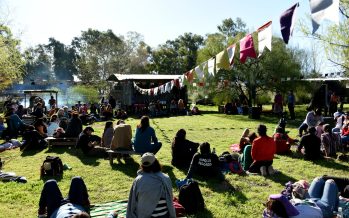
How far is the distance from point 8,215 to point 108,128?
545 cm

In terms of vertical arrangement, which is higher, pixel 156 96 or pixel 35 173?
pixel 156 96

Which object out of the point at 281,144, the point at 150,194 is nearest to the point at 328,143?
the point at 281,144

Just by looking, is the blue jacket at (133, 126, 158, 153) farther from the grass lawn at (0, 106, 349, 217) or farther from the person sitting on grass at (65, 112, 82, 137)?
the person sitting on grass at (65, 112, 82, 137)

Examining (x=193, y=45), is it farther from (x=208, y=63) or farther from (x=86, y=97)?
Result: (x=208, y=63)

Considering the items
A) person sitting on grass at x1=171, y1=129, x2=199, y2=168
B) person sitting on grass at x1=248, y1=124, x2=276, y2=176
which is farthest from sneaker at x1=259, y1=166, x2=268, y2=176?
person sitting on grass at x1=171, y1=129, x2=199, y2=168

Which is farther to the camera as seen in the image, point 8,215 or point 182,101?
point 182,101

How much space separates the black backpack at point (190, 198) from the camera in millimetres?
6699

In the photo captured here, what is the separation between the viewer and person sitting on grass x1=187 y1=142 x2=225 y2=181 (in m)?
8.47

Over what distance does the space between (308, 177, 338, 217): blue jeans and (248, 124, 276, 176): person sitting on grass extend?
2874 millimetres

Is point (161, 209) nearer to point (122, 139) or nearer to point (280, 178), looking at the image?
point (280, 178)

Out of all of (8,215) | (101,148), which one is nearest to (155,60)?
(101,148)

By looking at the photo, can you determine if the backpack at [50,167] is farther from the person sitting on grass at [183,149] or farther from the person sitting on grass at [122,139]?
the person sitting on grass at [183,149]

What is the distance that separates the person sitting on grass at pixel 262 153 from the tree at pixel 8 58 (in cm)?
1949

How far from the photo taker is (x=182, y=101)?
2902cm
